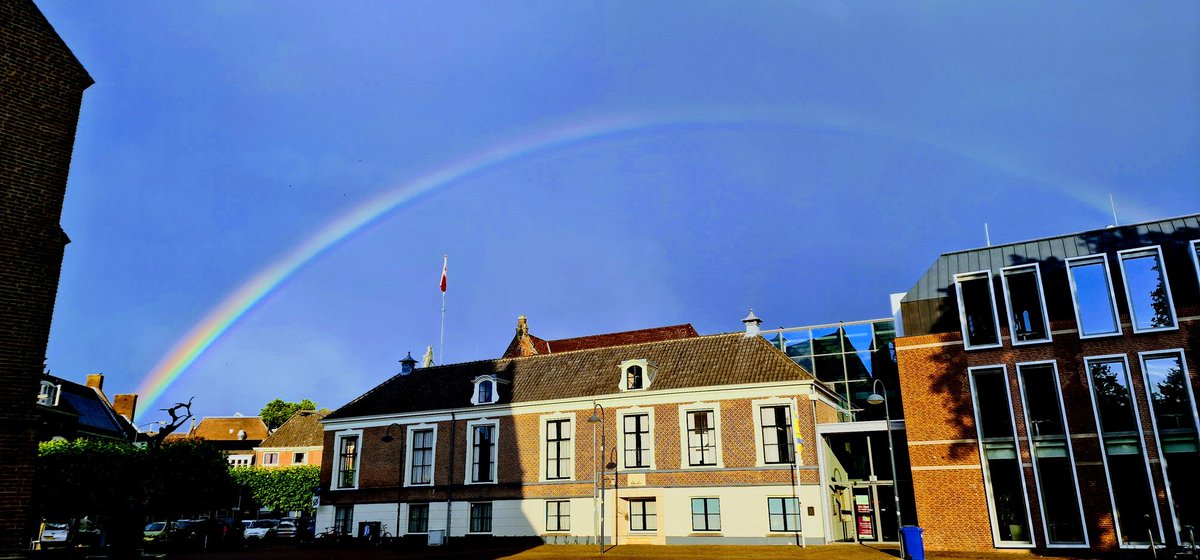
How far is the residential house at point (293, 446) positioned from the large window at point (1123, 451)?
69.3 metres

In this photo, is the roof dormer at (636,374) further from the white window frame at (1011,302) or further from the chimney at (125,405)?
the chimney at (125,405)

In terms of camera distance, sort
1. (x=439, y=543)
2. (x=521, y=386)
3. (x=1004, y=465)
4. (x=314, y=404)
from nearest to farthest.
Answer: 1. (x=1004, y=465)
2. (x=439, y=543)
3. (x=521, y=386)
4. (x=314, y=404)

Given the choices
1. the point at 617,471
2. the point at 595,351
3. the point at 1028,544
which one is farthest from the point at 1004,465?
the point at 595,351

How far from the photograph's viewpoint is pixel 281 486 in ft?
219

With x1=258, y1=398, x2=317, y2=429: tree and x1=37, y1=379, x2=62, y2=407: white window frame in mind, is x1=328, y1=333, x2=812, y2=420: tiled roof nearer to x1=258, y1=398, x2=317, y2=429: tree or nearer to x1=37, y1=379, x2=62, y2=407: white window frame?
x1=37, y1=379, x2=62, y2=407: white window frame

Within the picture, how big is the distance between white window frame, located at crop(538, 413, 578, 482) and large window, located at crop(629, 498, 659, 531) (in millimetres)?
3580

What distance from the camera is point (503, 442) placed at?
4122cm

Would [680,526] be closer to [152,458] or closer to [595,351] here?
[595,351]

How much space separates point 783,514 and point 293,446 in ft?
200

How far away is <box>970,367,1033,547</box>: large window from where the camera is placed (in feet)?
96.1

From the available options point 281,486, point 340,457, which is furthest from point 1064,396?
point 281,486

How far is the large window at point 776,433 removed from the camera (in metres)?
34.5

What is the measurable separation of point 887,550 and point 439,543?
2285 cm

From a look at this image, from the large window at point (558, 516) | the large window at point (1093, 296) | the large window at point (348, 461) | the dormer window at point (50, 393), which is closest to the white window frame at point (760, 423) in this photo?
the large window at point (558, 516)
